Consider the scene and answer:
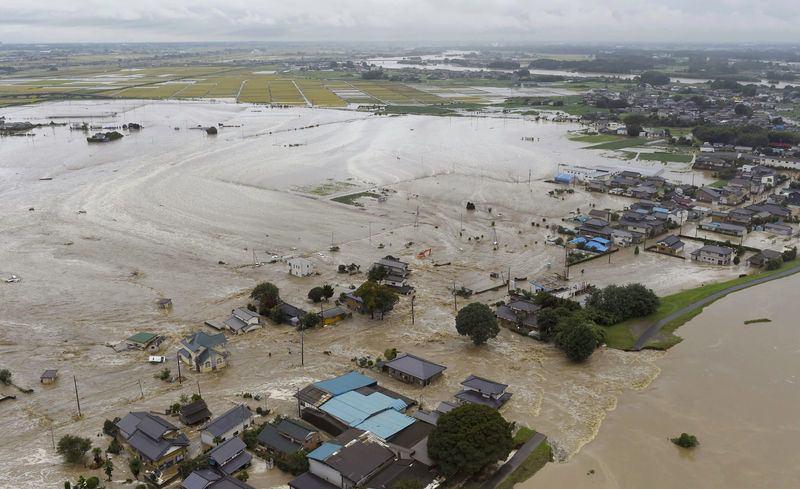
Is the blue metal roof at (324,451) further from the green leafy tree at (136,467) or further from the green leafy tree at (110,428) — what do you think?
the green leafy tree at (110,428)

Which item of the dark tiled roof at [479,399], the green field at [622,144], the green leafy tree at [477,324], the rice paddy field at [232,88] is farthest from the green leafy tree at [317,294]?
the rice paddy field at [232,88]

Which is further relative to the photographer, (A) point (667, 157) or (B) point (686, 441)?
(A) point (667, 157)

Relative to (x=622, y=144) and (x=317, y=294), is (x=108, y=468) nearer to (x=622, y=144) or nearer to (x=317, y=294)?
(x=317, y=294)

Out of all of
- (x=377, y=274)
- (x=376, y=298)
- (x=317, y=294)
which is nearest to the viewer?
(x=376, y=298)

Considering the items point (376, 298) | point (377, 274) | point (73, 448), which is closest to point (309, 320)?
point (376, 298)

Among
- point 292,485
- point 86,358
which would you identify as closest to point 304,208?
point 86,358

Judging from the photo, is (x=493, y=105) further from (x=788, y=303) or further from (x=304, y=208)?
(x=788, y=303)

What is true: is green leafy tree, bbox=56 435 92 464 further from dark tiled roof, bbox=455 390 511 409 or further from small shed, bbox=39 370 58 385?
dark tiled roof, bbox=455 390 511 409
